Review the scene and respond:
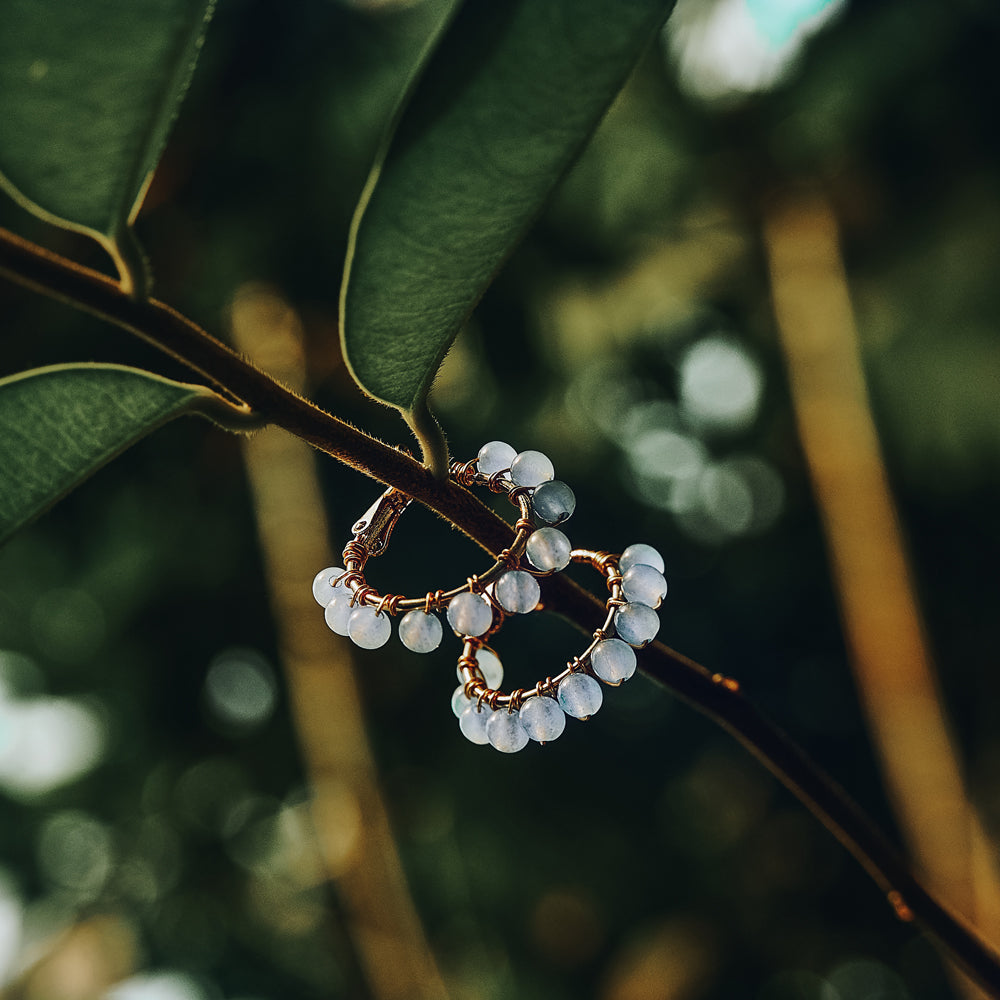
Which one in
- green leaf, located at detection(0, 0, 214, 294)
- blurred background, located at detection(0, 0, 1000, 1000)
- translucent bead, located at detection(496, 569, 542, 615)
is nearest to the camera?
green leaf, located at detection(0, 0, 214, 294)

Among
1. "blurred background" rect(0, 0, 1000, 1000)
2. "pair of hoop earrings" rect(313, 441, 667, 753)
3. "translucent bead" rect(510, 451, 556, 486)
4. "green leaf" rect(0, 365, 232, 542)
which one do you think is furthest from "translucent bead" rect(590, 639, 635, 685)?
"blurred background" rect(0, 0, 1000, 1000)

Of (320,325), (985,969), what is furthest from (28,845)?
(985,969)

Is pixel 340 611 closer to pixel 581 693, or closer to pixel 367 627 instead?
pixel 367 627

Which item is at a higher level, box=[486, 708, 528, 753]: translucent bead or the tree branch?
the tree branch

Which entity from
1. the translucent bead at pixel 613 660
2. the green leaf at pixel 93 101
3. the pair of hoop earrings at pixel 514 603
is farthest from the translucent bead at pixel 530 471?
the green leaf at pixel 93 101

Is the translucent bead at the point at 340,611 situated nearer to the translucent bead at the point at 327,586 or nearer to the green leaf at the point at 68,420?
the translucent bead at the point at 327,586

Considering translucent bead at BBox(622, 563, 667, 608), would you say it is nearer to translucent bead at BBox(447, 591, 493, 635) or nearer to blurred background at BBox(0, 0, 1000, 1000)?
translucent bead at BBox(447, 591, 493, 635)

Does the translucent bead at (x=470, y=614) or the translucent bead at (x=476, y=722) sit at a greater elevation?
the translucent bead at (x=470, y=614)

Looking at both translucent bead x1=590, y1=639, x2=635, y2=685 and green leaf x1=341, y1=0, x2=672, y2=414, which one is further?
translucent bead x1=590, y1=639, x2=635, y2=685
